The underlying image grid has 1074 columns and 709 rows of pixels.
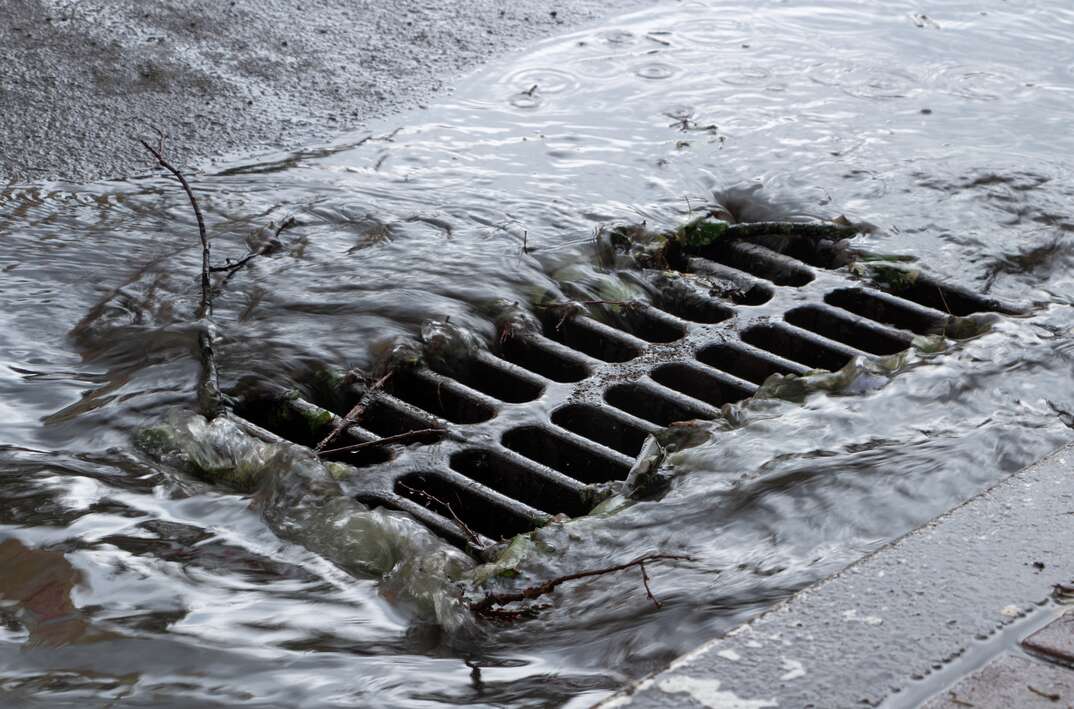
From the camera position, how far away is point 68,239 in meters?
3.98

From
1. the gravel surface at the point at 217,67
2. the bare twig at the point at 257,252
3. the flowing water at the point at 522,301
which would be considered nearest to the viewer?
the flowing water at the point at 522,301

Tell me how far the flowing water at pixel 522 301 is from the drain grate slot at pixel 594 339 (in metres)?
0.16

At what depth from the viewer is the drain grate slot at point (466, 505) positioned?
2787 millimetres

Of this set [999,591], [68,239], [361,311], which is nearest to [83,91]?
[68,239]

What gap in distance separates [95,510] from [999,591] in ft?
Answer: 5.85

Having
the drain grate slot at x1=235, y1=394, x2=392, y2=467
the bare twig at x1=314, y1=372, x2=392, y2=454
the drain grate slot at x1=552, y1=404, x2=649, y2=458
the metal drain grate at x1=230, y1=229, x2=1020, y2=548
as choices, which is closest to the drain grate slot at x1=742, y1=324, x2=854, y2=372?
the metal drain grate at x1=230, y1=229, x2=1020, y2=548

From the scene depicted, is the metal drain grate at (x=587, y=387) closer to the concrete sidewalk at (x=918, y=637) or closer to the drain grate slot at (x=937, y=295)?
the drain grate slot at (x=937, y=295)

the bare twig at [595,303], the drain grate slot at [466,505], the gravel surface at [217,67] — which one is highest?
the gravel surface at [217,67]

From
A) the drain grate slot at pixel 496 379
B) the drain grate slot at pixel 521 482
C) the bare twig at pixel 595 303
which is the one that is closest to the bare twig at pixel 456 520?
the drain grate slot at pixel 521 482

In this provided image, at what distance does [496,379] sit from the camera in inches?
134

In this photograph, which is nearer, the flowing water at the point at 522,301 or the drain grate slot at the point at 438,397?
the flowing water at the point at 522,301

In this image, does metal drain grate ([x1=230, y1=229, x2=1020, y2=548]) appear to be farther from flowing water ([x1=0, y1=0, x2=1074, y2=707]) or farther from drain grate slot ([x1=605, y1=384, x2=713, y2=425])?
flowing water ([x1=0, y1=0, x2=1074, y2=707])

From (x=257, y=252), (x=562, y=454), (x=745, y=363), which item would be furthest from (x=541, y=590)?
(x=257, y=252)

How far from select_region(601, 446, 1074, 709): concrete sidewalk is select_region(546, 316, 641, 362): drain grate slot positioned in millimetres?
1370
